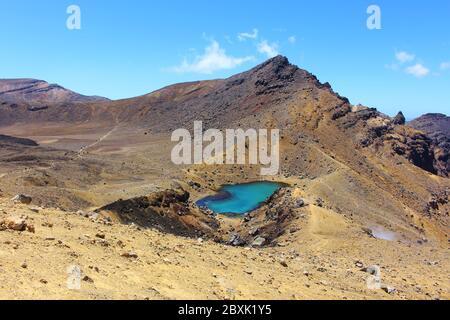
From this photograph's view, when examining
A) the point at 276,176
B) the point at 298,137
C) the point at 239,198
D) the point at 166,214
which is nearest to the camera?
the point at 166,214

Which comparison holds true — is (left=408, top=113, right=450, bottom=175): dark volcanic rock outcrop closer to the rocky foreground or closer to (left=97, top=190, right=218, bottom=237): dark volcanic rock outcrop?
(left=97, top=190, right=218, bottom=237): dark volcanic rock outcrop

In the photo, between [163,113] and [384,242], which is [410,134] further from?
[384,242]

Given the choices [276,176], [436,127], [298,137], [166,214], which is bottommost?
[166,214]

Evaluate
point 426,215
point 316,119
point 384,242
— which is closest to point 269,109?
point 316,119

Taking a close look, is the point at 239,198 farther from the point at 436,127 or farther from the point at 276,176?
the point at 436,127

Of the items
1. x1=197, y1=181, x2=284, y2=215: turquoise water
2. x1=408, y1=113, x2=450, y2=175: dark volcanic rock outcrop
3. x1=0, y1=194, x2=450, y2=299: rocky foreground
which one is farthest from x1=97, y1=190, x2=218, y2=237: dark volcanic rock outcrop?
x1=408, y1=113, x2=450, y2=175: dark volcanic rock outcrop

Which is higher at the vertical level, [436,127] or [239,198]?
[436,127]

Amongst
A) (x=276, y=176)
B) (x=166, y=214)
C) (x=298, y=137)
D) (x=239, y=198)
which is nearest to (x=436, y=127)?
(x=298, y=137)
